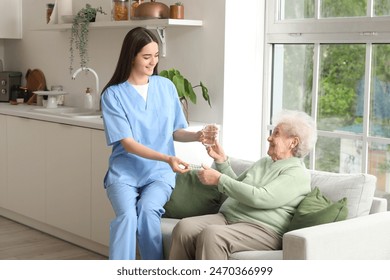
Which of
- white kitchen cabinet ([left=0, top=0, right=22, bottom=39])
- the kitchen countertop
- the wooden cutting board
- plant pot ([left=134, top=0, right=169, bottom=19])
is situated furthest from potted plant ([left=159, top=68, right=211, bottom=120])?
white kitchen cabinet ([left=0, top=0, right=22, bottom=39])

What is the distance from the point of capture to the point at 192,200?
146 inches

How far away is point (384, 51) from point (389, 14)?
185 millimetres

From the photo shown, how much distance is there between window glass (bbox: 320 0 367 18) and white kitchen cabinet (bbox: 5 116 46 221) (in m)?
1.96

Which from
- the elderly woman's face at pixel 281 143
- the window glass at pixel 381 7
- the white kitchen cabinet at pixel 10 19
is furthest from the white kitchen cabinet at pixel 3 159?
the window glass at pixel 381 7

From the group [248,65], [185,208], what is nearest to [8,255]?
[185,208]

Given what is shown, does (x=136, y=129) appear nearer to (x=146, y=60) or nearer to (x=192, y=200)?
(x=146, y=60)

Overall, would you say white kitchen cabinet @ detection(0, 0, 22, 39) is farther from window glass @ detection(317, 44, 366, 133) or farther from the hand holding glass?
the hand holding glass

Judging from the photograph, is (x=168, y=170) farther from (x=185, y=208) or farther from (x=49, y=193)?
(x=49, y=193)

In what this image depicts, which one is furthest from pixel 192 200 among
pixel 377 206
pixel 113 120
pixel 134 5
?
pixel 134 5

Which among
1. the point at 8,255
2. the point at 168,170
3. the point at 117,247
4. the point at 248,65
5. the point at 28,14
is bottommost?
the point at 8,255

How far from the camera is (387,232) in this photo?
3176 mm

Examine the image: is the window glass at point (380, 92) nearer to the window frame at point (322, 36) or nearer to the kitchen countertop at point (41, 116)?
the window frame at point (322, 36)

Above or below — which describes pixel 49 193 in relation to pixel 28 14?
below

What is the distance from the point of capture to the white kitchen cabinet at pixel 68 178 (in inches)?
183
